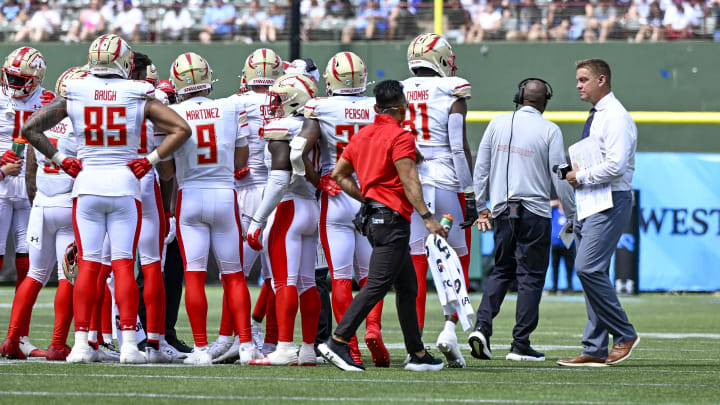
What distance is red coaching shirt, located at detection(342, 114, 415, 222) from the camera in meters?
7.58

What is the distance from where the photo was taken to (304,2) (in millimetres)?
24969

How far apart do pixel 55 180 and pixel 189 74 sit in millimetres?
1231

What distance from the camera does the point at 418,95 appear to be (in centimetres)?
886

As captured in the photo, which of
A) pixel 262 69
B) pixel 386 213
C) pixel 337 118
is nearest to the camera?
pixel 386 213

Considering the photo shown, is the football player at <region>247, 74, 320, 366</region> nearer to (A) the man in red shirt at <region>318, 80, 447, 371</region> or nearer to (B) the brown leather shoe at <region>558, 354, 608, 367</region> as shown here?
(A) the man in red shirt at <region>318, 80, 447, 371</region>

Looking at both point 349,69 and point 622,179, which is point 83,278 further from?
point 622,179

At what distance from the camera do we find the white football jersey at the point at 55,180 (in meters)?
8.78

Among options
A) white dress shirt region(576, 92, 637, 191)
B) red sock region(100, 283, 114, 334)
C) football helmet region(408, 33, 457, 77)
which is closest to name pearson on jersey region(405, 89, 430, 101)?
football helmet region(408, 33, 457, 77)

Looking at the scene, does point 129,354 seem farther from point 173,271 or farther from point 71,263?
point 173,271

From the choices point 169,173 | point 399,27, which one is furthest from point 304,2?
point 169,173

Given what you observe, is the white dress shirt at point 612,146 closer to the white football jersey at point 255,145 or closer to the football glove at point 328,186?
the football glove at point 328,186

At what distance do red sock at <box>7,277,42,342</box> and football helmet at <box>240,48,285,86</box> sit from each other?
232 centimetres

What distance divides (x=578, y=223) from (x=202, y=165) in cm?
269

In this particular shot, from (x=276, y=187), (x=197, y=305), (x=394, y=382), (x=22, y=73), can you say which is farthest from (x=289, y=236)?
(x=22, y=73)
